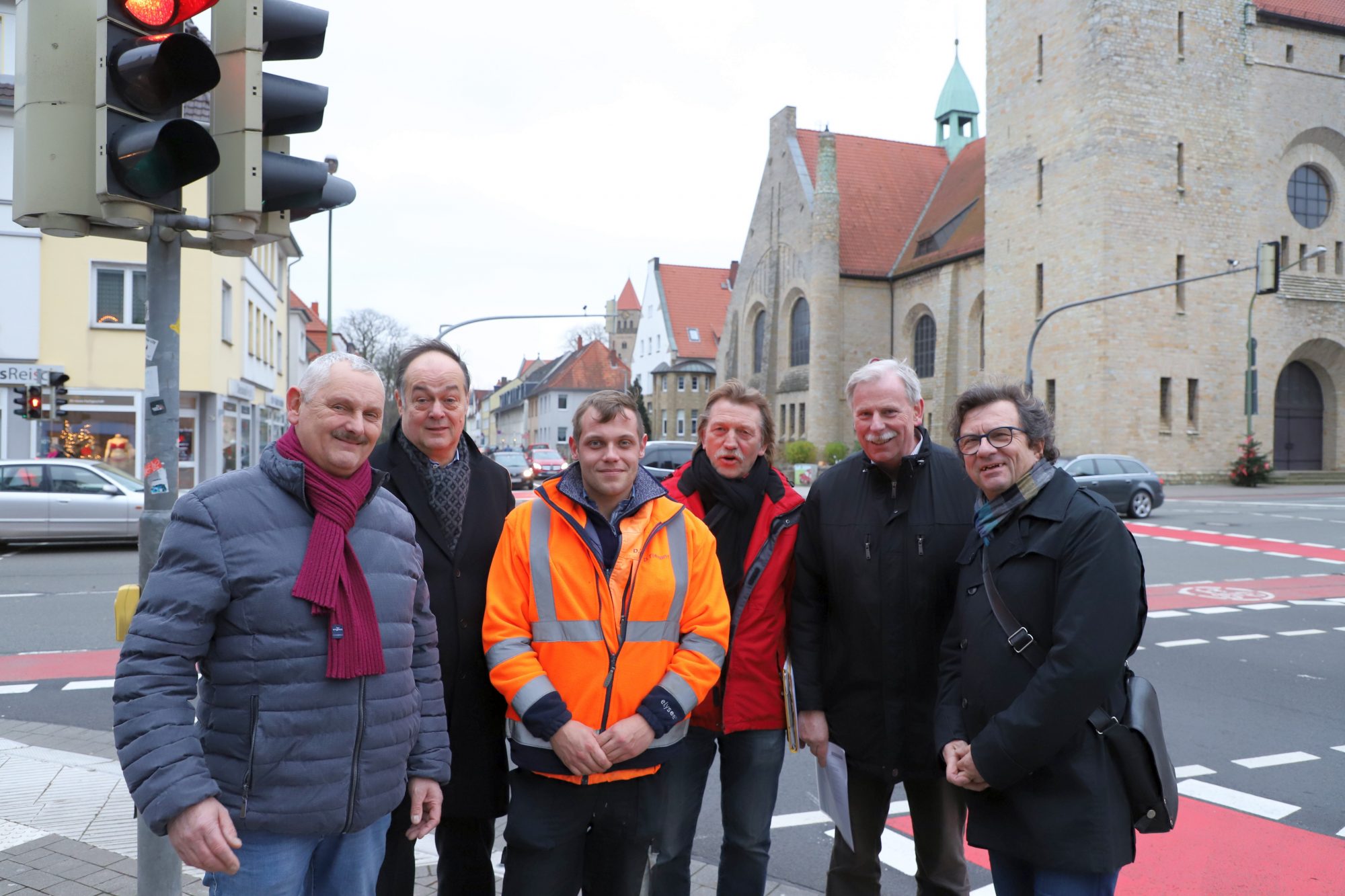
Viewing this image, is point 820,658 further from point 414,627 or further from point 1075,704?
point 414,627

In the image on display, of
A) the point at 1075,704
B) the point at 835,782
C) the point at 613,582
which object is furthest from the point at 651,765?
the point at 1075,704

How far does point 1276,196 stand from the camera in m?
35.6

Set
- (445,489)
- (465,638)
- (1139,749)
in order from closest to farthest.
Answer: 1. (1139,749)
2. (465,638)
3. (445,489)

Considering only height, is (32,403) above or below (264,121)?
below

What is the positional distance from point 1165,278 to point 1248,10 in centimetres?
1039

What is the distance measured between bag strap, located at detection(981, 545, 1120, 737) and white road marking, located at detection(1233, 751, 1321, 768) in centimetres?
361

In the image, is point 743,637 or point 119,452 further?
point 119,452

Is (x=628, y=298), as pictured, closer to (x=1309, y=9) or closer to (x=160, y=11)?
(x=1309, y=9)

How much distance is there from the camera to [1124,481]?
2211 cm

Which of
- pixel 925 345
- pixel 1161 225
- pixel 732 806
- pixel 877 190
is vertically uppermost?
pixel 877 190

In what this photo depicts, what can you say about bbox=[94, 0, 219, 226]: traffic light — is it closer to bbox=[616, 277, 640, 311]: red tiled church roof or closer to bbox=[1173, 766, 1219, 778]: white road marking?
bbox=[1173, 766, 1219, 778]: white road marking

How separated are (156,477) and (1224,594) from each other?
12.0 metres

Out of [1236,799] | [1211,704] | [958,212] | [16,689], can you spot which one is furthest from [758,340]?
[1236,799]

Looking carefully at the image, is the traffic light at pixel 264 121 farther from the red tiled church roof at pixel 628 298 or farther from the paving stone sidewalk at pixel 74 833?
the red tiled church roof at pixel 628 298
